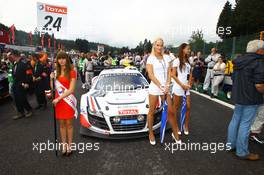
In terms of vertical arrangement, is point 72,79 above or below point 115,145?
above

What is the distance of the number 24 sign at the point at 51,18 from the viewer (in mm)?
5762

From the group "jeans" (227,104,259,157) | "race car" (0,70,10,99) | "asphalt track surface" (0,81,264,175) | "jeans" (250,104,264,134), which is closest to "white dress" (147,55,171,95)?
"asphalt track surface" (0,81,264,175)

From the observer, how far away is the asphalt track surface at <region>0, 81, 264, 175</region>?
3.33 meters

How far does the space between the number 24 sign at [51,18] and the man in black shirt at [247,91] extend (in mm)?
4580

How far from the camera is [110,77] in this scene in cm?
599

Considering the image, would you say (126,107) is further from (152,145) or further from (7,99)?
(7,99)

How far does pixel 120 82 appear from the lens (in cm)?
580

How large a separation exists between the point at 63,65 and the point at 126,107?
4.93 feet

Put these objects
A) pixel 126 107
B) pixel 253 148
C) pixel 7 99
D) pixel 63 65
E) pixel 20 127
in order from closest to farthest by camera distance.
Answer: pixel 63 65, pixel 253 148, pixel 126 107, pixel 20 127, pixel 7 99

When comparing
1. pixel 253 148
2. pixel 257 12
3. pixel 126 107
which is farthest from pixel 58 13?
pixel 257 12

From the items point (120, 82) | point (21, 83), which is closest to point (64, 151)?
point (120, 82)

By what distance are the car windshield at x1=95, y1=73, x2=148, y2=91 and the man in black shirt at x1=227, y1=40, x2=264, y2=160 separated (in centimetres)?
254

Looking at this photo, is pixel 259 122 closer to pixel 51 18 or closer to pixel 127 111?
pixel 127 111

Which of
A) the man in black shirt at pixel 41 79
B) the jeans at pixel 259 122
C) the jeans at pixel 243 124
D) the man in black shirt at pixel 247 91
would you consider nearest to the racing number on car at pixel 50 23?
the man in black shirt at pixel 41 79
